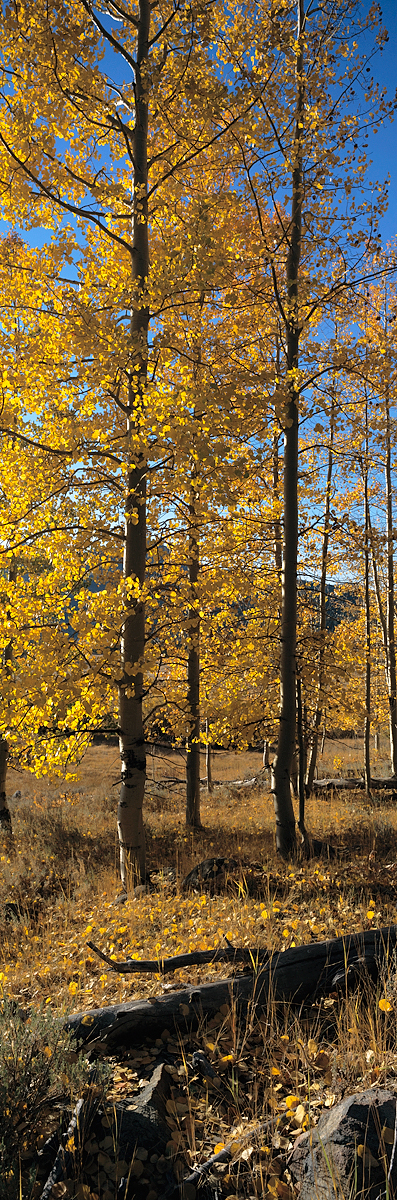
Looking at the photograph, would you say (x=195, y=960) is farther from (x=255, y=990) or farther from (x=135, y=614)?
(x=135, y=614)

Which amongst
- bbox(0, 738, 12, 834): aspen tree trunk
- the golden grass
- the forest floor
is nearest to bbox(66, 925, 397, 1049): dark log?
the forest floor

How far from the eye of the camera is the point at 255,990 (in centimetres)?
311

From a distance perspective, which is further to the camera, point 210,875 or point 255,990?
point 210,875

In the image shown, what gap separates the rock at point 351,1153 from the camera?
6.17 feet

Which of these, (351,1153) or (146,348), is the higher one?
(146,348)

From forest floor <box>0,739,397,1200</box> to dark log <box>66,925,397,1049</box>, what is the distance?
0.09 metres

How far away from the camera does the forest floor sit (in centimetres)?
242

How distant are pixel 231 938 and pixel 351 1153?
218 cm

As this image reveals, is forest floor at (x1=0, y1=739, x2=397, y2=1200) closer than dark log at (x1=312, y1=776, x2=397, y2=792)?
Yes

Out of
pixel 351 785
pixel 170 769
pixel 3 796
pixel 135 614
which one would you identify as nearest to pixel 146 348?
pixel 135 614

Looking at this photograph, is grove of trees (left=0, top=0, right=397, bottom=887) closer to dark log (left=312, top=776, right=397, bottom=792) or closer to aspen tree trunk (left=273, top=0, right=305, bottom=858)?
aspen tree trunk (left=273, top=0, right=305, bottom=858)

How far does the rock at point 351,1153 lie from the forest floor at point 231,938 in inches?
3.5

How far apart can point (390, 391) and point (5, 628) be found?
5.05m

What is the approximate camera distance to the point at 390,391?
6.81 meters
